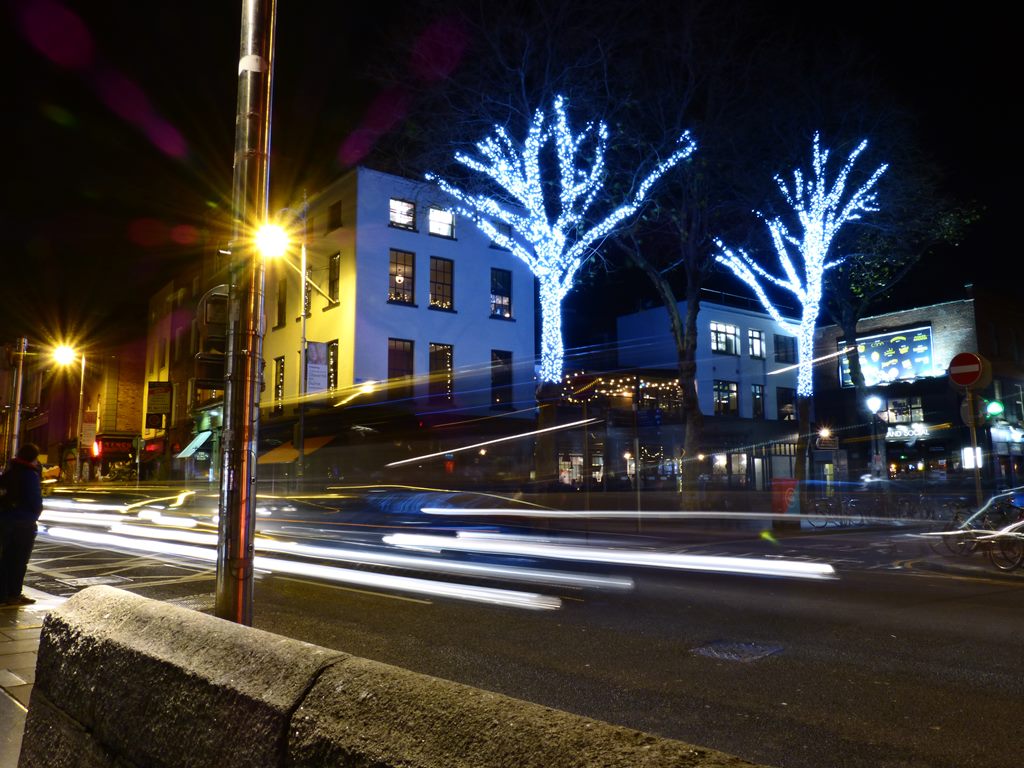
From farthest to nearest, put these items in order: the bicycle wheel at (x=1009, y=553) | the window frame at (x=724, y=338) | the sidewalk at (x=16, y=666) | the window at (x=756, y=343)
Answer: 1. the window at (x=756, y=343)
2. the window frame at (x=724, y=338)
3. the bicycle wheel at (x=1009, y=553)
4. the sidewalk at (x=16, y=666)

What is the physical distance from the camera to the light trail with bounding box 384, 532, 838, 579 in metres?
13.6

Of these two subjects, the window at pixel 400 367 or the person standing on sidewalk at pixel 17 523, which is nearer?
the person standing on sidewalk at pixel 17 523

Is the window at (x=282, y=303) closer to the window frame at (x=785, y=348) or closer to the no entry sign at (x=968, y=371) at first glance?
the window frame at (x=785, y=348)

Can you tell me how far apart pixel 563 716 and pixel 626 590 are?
32.6ft

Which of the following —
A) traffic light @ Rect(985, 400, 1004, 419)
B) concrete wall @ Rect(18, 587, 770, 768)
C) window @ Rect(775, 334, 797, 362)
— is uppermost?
window @ Rect(775, 334, 797, 362)

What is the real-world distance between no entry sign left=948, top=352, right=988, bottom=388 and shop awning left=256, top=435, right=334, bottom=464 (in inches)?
889

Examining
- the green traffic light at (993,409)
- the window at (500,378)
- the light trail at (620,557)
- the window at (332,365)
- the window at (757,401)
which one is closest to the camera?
the light trail at (620,557)

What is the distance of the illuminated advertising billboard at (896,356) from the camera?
1644 inches

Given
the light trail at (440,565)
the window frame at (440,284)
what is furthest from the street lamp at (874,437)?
the light trail at (440,565)

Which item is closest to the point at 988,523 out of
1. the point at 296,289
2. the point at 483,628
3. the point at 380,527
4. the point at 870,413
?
the point at 483,628

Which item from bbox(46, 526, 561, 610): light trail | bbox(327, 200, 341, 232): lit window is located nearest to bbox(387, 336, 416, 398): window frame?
bbox(327, 200, 341, 232): lit window

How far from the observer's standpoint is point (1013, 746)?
493cm

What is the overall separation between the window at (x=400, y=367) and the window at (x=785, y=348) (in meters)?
24.4

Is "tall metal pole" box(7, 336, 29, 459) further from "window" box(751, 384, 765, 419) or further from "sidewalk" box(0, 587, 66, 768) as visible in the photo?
"window" box(751, 384, 765, 419)
